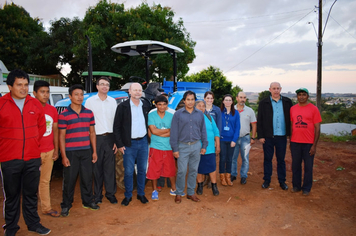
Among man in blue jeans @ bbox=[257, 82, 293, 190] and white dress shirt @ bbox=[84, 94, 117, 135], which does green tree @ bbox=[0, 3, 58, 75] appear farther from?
man in blue jeans @ bbox=[257, 82, 293, 190]

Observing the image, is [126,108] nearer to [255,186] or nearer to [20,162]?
[20,162]

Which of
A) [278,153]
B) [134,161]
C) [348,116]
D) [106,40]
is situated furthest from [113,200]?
[348,116]

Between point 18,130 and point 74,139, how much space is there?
0.92 m

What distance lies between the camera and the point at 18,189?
352 centimetres

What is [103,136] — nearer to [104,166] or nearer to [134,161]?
[104,166]

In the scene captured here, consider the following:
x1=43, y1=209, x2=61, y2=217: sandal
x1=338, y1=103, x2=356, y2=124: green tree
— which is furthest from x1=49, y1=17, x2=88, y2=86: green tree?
x1=338, y1=103, x2=356, y2=124: green tree

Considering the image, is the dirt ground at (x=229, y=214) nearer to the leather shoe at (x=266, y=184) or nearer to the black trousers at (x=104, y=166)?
the leather shoe at (x=266, y=184)

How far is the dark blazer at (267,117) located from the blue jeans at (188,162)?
1.65 meters

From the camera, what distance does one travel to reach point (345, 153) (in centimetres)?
873

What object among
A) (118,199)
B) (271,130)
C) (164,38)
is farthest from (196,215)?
(164,38)

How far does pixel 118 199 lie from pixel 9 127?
95.6 inches

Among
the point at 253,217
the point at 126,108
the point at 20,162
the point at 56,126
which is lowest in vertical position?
the point at 253,217

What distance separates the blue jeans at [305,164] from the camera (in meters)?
5.23

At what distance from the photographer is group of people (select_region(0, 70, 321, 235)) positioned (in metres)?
3.46
